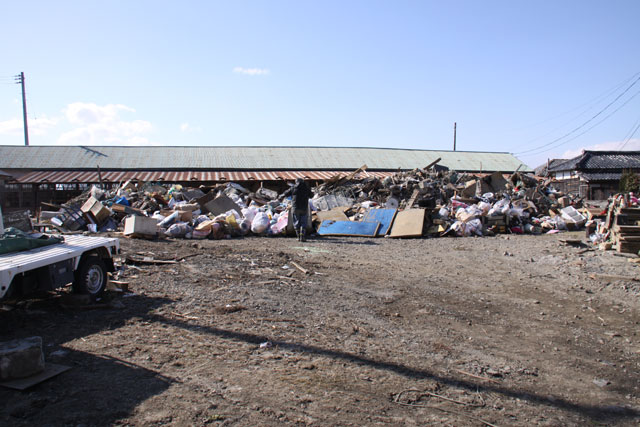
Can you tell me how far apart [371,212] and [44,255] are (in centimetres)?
1026

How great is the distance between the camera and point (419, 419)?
2.81 m

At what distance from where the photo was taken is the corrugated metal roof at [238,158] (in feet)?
80.2

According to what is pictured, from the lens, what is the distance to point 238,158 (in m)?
26.9

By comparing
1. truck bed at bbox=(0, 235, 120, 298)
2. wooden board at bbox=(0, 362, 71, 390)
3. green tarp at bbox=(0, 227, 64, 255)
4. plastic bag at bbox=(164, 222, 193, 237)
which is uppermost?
green tarp at bbox=(0, 227, 64, 255)

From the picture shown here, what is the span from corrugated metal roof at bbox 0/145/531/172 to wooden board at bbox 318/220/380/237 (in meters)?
13.3

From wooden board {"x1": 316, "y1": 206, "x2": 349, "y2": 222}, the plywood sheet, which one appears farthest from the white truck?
wooden board {"x1": 316, "y1": 206, "x2": 349, "y2": 222}

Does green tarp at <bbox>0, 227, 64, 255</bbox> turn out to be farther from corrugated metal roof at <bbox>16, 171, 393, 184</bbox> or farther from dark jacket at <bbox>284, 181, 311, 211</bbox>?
corrugated metal roof at <bbox>16, 171, 393, 184</bbox>

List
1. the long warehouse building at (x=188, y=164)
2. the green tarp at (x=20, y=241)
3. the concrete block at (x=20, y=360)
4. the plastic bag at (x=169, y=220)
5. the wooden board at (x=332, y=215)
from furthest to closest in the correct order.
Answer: the long warehouse building at (x=188, y=164), the wooden board at (x=332, y=215), the plastic bag at (x=169, y=220), the green tarp at (x=20, y=241), the concrete block at (x=20, y=360)

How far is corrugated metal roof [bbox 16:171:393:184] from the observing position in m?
20.8

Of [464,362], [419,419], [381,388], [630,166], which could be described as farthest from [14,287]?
[630,166]

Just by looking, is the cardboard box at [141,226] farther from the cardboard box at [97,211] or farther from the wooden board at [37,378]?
the wooden board at [37,378]

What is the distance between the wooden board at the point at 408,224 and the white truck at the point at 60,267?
28.0 feet

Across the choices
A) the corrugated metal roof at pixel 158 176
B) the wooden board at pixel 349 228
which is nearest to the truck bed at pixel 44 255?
the wooden board at pixel 349 228

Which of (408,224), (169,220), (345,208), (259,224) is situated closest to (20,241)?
(169,220)
